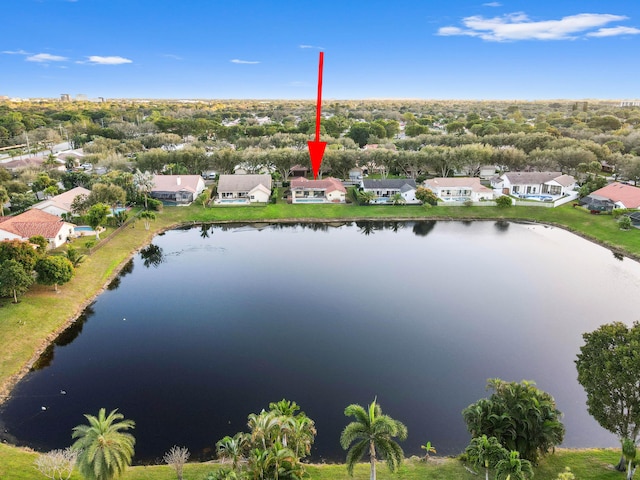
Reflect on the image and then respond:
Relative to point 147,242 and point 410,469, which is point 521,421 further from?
point 147,242

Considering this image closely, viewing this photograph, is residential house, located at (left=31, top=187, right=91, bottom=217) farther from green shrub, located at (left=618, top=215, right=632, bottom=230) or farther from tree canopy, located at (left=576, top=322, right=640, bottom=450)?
green shrub, located at (left=618, top=215, right=632, bottom=230)

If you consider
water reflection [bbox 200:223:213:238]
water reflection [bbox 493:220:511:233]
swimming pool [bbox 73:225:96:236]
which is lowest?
water reflection [bbox 200:223:213:238]

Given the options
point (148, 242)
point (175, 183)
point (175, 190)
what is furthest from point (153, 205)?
point (148, 242)

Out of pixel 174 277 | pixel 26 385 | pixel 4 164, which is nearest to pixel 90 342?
pixel 26 385

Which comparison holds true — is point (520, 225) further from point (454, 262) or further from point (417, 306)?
point (417, 306)

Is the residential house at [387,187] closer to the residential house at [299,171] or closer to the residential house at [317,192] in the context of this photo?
Answer: the residential house at [317,192]

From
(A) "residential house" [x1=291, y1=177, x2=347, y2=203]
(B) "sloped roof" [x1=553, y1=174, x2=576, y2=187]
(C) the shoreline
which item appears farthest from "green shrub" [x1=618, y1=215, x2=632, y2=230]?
(A) "residential house" [x1=291, y1=177, x2=347, y2=203]
